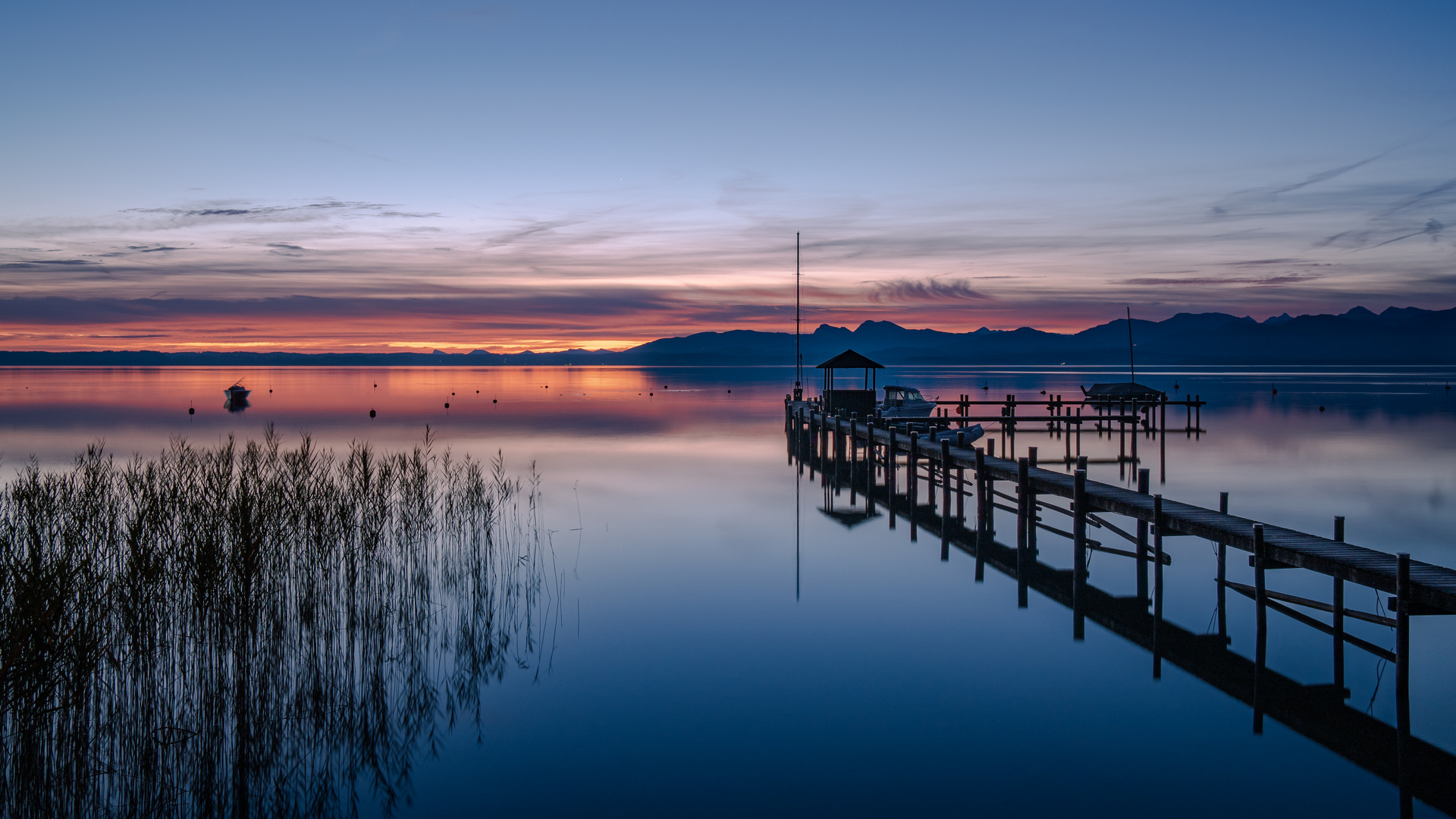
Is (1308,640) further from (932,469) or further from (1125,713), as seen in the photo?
(932,469)

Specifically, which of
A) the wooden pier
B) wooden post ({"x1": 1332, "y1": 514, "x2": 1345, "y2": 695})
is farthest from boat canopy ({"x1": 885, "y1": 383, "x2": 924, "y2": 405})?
wooden post ({"x1": 1332, "y1": 514, "x2": 1345, "y2": 695})

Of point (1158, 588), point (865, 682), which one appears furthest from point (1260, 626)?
point (865, 682)

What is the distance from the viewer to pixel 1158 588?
11438 mm

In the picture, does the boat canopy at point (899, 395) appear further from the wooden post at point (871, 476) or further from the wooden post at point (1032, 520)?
the wooden post at point (1032, 520)

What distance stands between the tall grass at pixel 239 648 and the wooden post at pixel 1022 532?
7.36m

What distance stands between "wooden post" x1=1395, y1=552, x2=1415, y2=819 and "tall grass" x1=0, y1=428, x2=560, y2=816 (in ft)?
29.2

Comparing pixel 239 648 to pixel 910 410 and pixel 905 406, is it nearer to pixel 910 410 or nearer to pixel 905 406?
pixel 910 410

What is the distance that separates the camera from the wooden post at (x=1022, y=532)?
14.3 meters

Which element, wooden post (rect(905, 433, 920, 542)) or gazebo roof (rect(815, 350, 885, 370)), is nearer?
wooden post (rect(905, 433, 920, 542))

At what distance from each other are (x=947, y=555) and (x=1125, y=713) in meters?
6.94

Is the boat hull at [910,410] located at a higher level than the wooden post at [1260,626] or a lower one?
higher

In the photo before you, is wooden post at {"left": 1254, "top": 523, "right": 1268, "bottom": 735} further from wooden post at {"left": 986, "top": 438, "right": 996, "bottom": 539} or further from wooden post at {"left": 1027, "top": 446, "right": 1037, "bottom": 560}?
wooden post at {"left": 986, "top": 438, "right": 996, "bottom": 539}

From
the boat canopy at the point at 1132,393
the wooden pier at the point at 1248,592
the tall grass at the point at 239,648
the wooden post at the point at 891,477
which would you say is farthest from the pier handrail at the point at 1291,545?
the boat canopy at the point at 1132,393

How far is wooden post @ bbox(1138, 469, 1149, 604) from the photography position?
1377cm
